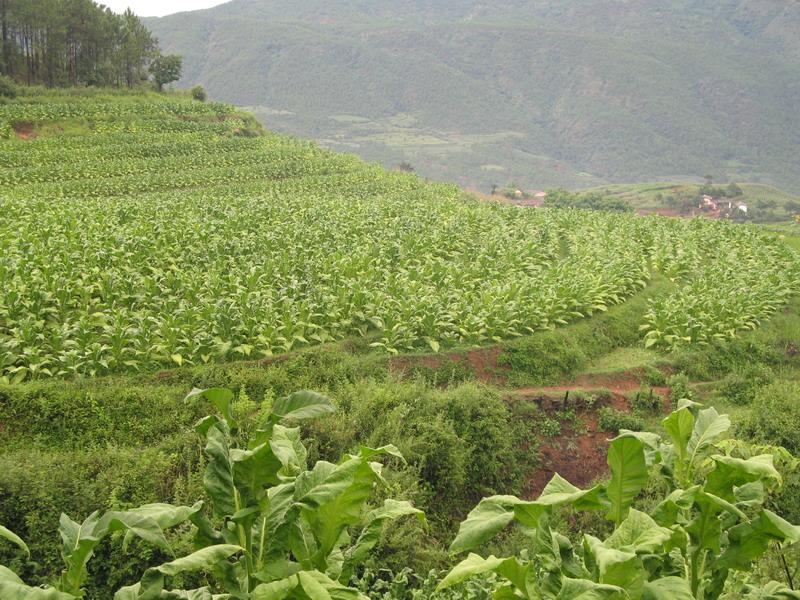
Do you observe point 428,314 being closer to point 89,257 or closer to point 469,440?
point 469,440

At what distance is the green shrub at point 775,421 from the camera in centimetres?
1009

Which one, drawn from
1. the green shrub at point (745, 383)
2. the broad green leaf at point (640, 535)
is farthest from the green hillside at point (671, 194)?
the broad green leaf at point (640, 535)

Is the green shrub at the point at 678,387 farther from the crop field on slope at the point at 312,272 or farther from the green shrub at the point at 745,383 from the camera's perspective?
the crop field on slope at the point at 312,272

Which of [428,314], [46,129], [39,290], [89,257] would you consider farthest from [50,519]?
[46,129]

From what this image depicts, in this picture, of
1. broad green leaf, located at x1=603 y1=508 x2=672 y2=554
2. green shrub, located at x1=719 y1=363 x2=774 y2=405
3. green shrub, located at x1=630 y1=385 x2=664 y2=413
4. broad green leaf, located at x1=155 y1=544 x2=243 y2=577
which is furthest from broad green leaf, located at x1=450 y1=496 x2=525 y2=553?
green shrub, located at x1=719 y1=363 x2=774 y2=405

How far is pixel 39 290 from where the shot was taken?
12.3 metres

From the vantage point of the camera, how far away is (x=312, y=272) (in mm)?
15609

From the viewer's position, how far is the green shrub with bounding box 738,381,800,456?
10094 mm

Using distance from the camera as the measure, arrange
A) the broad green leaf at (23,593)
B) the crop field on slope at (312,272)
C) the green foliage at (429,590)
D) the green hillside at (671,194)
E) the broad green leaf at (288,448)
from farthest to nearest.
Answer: the green hillside at (671,194), the crop field on slope at (312,272), the green foliage at (429,590), the broad green leaf at (288,448), the broad green leaf at (23,593)

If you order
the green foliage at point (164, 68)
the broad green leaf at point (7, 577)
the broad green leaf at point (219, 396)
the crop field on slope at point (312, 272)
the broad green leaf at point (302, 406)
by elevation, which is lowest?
the crop field on slope at point (312, 272)

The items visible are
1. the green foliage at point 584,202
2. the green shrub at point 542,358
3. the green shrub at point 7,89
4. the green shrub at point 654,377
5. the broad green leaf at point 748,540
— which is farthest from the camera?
the green foliage at point 584,202

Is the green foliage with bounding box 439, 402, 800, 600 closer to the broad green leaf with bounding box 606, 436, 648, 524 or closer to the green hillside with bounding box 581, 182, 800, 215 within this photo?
the broad green leaf with bounding box 606, 436, 648, 524

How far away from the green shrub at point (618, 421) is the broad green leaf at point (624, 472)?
8.17m

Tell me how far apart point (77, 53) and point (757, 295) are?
53.6m
